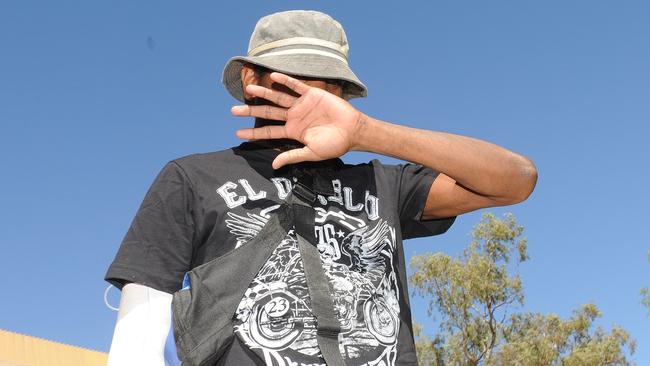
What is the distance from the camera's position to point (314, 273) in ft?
7.18

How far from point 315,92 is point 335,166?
1.26 feet

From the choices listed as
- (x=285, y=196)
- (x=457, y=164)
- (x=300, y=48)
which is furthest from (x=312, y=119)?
(x=457, y=164)

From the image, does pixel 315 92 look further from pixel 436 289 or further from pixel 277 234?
pixel 436 289

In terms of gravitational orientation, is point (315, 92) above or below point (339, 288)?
above

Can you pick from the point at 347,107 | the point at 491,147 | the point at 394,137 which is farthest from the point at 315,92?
the point at 491,147

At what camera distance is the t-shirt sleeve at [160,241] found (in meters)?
2.17

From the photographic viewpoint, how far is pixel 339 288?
2.22 metres

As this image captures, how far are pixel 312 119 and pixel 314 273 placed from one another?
0.42 meters

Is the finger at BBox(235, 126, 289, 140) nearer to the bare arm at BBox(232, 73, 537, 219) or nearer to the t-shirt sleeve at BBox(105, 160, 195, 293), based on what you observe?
the bare arm at BBox(232, 73, 537, 219)

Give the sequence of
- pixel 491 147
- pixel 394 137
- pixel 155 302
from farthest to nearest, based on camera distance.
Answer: pixel 491 147 → pixel 394 137 → pixel 155 302

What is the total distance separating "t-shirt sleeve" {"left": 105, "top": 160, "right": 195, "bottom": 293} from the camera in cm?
217

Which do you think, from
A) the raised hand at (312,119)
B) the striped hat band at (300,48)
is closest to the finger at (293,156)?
the raised hand at (312,119)

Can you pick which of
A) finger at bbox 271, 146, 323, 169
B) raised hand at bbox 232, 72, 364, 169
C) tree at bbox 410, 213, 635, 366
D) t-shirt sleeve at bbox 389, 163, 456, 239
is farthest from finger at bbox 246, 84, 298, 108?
tree at bbox 410, 213, 635, 366

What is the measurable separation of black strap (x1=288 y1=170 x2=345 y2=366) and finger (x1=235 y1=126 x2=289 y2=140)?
0.55 feet
